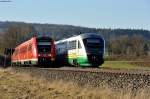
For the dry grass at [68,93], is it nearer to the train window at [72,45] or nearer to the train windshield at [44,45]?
the train window at [72,45]

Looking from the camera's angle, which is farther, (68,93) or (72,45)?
(72,45)

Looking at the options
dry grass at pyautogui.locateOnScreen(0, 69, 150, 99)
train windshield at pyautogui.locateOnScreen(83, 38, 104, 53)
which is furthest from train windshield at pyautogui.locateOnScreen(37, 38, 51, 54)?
dry grass at pyautogui.locateOnScreen(0, 69, 150, 99)

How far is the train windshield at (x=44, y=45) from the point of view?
152 ft

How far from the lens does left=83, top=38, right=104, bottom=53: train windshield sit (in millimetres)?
41125

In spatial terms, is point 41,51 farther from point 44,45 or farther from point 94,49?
point 94,49

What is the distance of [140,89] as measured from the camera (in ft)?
64.5

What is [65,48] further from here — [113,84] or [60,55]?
[113,84]

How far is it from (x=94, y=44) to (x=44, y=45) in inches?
294

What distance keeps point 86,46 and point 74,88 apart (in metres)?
17.1

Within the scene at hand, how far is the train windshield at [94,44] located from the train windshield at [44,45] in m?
6.53

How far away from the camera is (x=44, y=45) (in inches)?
1848

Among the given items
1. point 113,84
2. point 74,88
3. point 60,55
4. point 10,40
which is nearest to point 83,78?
point 74,88

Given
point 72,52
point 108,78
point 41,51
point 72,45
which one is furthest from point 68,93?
point 41,51

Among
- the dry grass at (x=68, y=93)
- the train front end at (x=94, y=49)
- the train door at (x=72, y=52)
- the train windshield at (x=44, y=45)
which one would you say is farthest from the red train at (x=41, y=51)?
the dry grass at (x=68, y=93)
